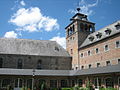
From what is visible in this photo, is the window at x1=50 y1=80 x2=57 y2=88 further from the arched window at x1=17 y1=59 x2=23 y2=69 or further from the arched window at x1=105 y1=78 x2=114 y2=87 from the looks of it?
the arched window at x1=105 y1=78 x2=114 y2=87

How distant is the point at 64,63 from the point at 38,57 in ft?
19.6

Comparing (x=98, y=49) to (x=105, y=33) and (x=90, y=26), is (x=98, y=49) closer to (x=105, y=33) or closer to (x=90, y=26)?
(x=105, y=33)

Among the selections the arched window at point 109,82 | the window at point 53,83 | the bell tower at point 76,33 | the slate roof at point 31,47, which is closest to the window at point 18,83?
the window at point 53,83

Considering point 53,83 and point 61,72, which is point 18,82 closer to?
point 53,83

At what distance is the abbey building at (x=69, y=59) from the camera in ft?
83.9

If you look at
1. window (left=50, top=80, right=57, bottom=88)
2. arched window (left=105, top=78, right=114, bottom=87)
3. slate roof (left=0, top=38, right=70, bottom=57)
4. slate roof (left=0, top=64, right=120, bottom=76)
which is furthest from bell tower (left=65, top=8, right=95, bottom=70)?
arched window (left=105, top=78, right=114, bottom=87)

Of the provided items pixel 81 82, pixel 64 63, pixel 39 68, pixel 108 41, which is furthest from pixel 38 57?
pixel 108 41

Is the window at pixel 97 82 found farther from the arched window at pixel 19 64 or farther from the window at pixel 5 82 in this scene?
the arched window at pixel 19 64

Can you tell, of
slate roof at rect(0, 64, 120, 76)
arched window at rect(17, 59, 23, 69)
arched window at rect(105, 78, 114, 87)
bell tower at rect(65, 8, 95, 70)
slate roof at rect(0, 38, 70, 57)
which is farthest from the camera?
bell tower at rect(65, 8, 95, 70)

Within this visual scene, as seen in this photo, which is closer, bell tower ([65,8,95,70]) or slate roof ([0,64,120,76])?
slate roof ([0,64,120,76])

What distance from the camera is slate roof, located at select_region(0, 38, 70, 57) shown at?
33594 mm

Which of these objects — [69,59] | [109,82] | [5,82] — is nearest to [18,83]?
[5,82]

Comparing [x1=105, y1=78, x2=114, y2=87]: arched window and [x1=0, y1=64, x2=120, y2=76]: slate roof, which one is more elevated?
[x1=0, y1=64, x2=120, y2=76]: slate roof

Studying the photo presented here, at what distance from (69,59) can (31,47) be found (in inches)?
347
